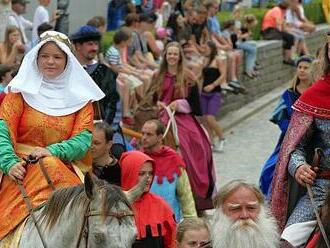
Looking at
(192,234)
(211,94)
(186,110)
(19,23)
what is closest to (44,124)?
(192,234)

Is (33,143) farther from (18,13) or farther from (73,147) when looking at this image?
(18,13)

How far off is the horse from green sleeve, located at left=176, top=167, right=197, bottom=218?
3.44 meters

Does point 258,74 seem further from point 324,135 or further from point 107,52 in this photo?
point 324,135

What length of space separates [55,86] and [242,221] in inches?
72.3

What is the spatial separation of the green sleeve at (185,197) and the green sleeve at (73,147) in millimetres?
2613

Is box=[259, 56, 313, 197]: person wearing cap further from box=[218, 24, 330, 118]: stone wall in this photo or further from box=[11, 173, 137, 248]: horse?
box=[218, 24, 330, 118]: stone wall

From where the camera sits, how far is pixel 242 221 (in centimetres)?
644

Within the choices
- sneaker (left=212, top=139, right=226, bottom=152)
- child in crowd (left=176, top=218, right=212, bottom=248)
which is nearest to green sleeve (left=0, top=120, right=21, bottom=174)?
child in crowd (left=176, top=218, right=212, bottom=248)

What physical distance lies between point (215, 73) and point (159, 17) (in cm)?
325

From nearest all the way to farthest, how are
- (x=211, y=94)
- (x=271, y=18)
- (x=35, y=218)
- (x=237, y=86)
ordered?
(x=35, y=218)
(x=211, y=94)
(x=237, y=86)
(x=271, y=18)

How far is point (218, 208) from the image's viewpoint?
6617 mm

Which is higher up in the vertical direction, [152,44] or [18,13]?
[18,13]

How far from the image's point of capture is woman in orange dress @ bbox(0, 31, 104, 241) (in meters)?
7.13

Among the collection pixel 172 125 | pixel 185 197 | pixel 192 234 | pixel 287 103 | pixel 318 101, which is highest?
pixel 318 101
